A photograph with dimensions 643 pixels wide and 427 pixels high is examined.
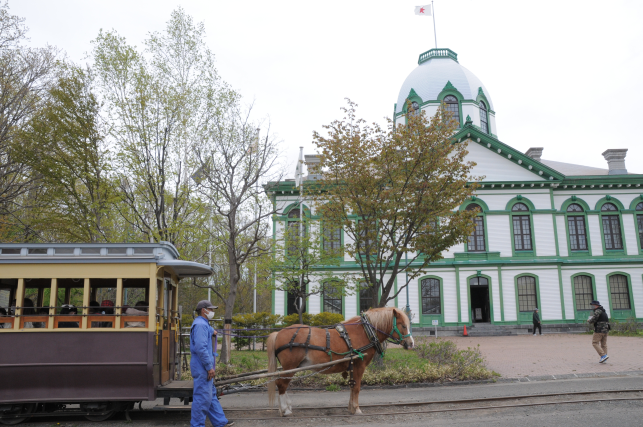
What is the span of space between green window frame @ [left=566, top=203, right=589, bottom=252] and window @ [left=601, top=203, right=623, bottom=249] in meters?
1.22

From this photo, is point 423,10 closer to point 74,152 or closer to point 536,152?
point 536,152

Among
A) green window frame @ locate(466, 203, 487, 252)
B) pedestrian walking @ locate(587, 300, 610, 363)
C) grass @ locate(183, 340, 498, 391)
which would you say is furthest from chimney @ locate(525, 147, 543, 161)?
grass @ locate(183, 340, 498, 391)

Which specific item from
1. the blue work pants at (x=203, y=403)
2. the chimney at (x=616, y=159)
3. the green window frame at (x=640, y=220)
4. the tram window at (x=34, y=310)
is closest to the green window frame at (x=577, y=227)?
the green window frame at (x=640, y=220)

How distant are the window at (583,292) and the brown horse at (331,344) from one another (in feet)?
81.2

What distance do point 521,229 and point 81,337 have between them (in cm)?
2711

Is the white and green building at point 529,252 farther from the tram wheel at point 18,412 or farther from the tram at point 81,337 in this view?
the tram wheel at point 18,412

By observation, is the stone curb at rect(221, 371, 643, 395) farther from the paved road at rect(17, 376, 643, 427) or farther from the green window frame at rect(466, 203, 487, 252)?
the green window frame at rect(466, 203, 487, 252)

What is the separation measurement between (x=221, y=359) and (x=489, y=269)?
19587 millimetres

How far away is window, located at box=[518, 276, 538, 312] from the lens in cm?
2878

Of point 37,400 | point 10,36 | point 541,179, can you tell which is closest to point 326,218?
point 37,400

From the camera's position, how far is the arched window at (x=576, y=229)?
3003 centimetres

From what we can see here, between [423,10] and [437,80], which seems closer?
[437,80]

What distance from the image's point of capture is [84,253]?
8539 mm

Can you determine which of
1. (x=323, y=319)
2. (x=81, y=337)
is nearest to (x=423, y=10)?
(x=323, y=319)
